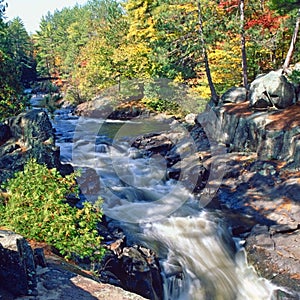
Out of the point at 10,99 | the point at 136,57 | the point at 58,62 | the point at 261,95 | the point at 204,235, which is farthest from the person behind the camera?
the point at 58,62

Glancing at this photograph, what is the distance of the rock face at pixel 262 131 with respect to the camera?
13.9 m

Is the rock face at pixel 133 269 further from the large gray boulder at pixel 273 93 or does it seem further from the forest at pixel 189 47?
the large gray boulder at pixel 273 93

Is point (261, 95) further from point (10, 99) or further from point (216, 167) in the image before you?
point (10, 99)

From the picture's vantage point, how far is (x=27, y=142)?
495 inches

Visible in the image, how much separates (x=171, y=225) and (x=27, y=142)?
6.19 meters

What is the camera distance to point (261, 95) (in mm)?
16547

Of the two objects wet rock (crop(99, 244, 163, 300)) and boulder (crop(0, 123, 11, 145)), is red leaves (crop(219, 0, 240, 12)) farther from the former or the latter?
wet rock (crop(99, 244, 163, 300))

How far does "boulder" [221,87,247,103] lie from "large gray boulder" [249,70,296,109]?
2081 millimetres

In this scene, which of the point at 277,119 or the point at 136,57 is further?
the point at 136,57

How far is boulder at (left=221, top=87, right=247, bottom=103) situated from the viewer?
19141 millimetres

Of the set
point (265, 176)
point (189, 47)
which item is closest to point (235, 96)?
point (189, 47)

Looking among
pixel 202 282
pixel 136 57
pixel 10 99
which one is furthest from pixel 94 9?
pixel 202 282

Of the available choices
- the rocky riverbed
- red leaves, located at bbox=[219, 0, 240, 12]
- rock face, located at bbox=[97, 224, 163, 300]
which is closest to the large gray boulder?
the rocky riverbed

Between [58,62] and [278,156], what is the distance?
61.7 metres
